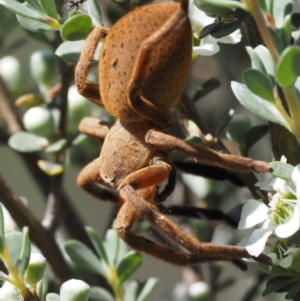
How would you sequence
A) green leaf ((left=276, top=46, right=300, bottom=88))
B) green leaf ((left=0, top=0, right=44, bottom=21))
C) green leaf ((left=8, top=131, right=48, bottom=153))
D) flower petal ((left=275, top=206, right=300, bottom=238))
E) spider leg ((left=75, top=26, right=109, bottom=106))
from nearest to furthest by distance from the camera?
1. green leaf ((left=276, top=46, right=300, bottom=88))
2. flower petal ((left=275, top=206, right=300, bottom=238))
3. green leaf ((left=0, top=0, right=44, bottom=21))
4. spider leg ((left=75, top=26, right=109, bottom=106))
5. green leaf ((left=8, top=131, right=48, bottom=153))

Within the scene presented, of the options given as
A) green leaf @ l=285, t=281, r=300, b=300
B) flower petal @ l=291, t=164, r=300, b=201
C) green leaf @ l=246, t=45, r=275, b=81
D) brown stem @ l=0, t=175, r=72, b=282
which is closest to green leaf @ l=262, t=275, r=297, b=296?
green leaf @ l=285, t=281, r=300, b=300

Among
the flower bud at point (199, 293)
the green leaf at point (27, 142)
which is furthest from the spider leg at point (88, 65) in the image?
the flower bud at point (199, 293)

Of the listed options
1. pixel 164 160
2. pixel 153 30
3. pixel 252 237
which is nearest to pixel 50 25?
pixel 153 30

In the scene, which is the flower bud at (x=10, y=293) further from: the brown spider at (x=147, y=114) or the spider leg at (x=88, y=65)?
the spider leg at (x=88, y=65)

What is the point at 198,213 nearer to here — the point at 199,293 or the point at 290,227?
the point at 199,293

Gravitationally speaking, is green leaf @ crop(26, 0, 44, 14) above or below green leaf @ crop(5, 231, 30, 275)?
above

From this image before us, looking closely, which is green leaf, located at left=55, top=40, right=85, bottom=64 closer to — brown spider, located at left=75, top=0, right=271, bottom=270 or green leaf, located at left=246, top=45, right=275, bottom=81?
brown spider, located at left=75, top=0, right=271, bottom=270

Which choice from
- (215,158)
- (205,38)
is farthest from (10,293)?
(205,38)
